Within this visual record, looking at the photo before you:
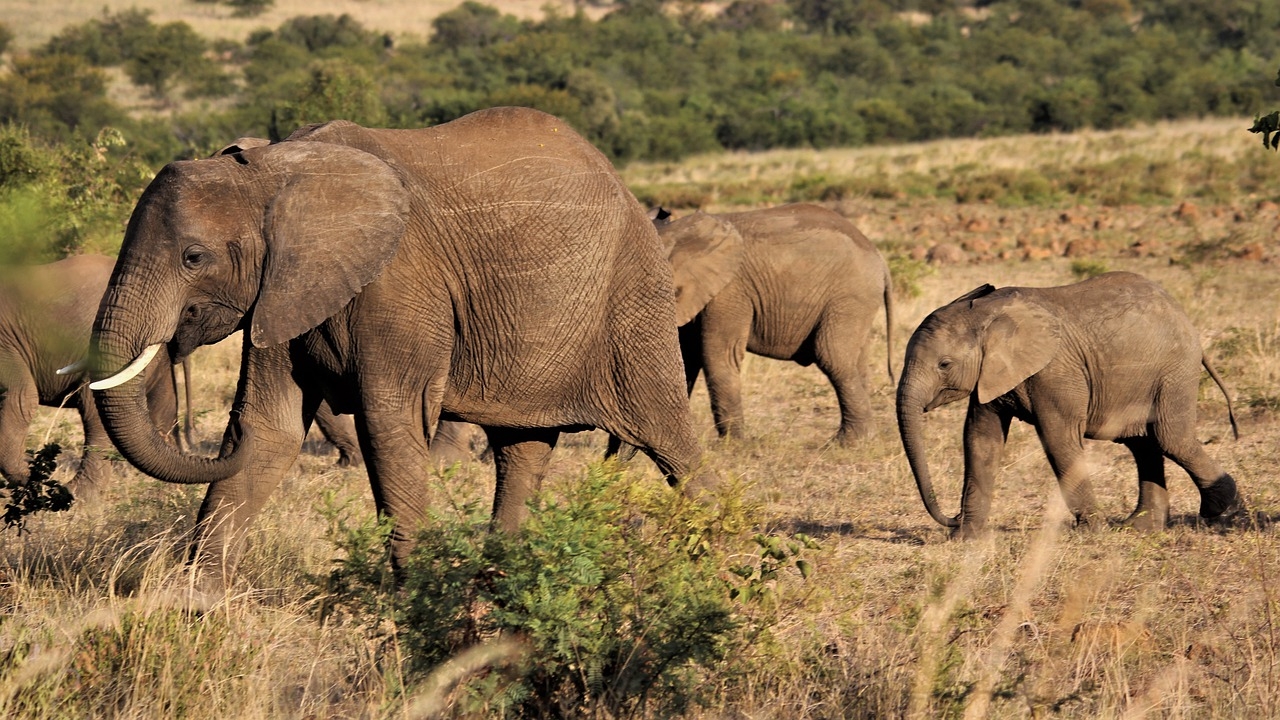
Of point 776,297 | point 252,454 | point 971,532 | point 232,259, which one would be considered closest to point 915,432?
point 971,532

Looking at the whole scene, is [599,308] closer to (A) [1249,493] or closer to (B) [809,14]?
(A) [1249,493]

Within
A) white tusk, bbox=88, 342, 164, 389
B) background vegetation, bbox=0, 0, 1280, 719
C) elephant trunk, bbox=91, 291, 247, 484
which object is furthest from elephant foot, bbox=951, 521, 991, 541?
white tusk, bbox=88, 342, 164, 389

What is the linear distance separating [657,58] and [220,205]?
188ft

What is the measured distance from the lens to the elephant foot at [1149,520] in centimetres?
707

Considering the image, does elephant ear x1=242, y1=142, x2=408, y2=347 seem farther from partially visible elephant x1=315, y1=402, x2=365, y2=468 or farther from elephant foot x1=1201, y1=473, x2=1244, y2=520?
elephant foot x1=1201, y1=473, x2=1244, y2=520

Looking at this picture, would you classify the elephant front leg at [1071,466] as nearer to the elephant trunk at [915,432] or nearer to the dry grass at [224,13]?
the elephant trunk at [915,432]

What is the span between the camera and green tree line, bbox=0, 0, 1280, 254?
3859 centimetres

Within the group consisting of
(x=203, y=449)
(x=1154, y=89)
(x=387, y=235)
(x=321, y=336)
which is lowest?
(x=1154, y=89)

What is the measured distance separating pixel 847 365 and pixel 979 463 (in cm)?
296

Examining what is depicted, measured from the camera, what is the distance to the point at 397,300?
526 centimetres

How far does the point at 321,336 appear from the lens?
5266 millimetres

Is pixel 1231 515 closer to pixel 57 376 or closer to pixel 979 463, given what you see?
pixel 979 463

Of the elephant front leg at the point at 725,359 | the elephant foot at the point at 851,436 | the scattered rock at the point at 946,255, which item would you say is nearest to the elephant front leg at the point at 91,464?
the elephant front leg at the point at 725,359

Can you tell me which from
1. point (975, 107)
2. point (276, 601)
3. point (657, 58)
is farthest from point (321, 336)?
point (657, 58)
